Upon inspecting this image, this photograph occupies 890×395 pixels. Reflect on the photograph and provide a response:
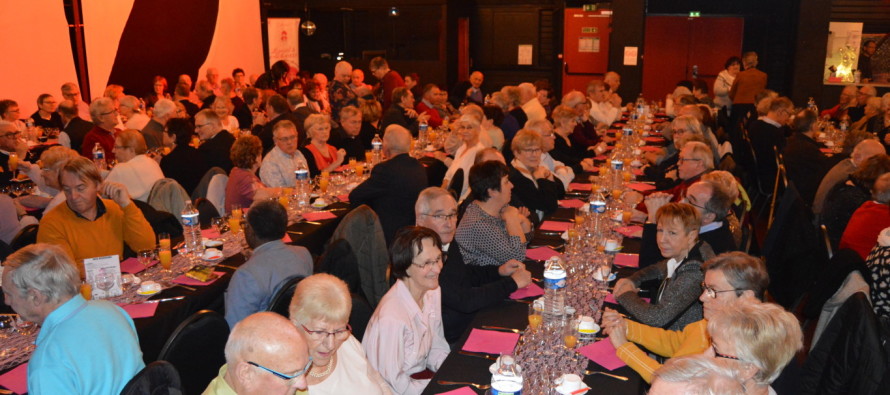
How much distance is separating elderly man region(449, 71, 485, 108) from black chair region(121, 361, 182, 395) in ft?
36.7

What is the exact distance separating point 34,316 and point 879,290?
168 inches

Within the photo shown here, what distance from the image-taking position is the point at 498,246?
14.1 ft

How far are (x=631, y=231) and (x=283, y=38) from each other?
41.8 ft

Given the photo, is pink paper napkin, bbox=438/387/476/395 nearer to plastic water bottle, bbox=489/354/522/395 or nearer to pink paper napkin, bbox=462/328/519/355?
plastic water bottle, bbox=489/354/522/395

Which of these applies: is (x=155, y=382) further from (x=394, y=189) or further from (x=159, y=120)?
(x=159, y=120)

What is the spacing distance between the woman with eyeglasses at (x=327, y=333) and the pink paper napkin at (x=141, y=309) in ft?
4.43

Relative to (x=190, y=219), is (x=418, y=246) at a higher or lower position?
higher

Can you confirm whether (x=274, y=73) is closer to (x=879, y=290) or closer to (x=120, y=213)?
(x=120, y=213)

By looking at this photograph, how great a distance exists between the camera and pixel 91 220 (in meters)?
4.60

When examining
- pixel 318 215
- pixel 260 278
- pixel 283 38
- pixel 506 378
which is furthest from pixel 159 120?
pixel 283 38

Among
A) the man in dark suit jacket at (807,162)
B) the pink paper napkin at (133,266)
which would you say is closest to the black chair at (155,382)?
the pink paper napkin at (133,266)

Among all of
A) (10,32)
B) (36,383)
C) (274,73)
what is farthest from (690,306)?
(274,73)

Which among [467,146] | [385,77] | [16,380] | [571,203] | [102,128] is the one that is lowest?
[16,380]

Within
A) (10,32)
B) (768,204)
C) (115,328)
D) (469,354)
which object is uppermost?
(10,32)
